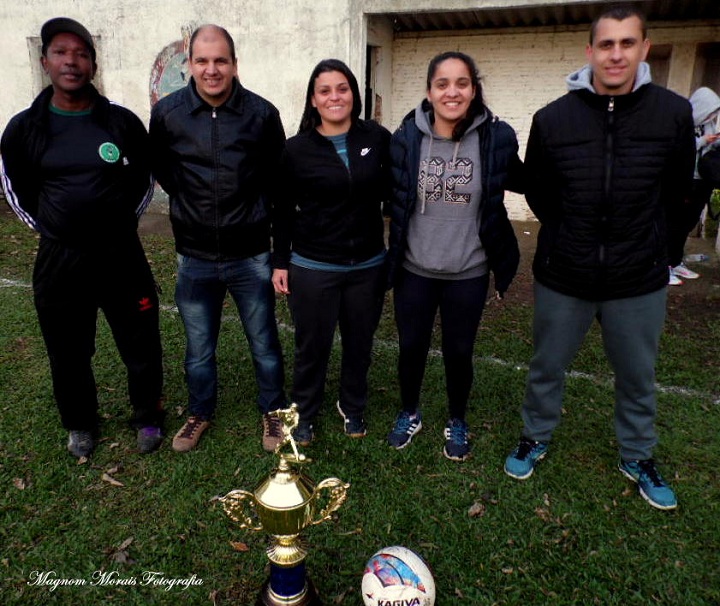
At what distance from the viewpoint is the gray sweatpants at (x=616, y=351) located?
2.84 m

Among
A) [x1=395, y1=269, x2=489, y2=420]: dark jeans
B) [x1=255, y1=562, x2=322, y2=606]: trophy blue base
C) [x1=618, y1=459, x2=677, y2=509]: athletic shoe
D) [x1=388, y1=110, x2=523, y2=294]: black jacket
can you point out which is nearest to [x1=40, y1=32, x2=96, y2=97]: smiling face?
[x1=388, y1=110, x2=523, y2=294]: black jacket

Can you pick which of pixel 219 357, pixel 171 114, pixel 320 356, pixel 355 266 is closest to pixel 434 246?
pixel 355 266

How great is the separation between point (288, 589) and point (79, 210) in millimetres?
2001

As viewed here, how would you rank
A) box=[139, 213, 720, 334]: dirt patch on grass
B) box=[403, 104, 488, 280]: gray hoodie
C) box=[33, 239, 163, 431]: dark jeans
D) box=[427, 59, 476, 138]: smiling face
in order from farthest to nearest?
box=[139, 213, 720, 334]: dirt patch on grass, box=[33, 239, 163, 431]: dark jeans, box=[403, 104, 488, 280]: gray hoodie, box=[427, 59, 476, 138]: smiling face

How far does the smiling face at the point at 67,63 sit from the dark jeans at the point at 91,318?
0.76 m

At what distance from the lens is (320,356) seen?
3406 millimetres

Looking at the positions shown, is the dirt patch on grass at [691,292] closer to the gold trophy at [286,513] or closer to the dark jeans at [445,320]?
the dark jeans at [445,320]

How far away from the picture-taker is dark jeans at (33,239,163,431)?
10.1 feet

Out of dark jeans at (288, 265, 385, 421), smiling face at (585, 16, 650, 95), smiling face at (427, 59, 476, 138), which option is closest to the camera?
smiling face at (585, 16, 650, 95)

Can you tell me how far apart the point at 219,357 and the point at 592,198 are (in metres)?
3.02

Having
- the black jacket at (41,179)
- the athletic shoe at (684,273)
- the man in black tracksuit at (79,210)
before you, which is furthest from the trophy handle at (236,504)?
the athletic shoe at (684,273)

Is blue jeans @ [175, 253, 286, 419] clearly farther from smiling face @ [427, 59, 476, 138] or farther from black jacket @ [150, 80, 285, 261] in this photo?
smiling face @ [427, 59, 476, 138]

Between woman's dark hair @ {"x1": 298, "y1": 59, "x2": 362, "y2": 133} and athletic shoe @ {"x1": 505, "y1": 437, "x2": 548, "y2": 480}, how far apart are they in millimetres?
1972

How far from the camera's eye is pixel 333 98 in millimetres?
2918
